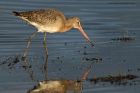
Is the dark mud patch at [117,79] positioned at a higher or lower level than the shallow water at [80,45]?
lower

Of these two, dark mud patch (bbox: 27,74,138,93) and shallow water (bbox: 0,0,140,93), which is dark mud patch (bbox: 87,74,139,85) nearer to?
dark mud patch (bbox: 27,74,138,93)

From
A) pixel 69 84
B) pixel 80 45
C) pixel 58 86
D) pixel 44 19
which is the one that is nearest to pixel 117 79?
pixel 69 84

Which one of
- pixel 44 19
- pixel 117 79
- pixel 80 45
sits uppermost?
pixel 44 19

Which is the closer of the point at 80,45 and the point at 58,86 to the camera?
the point at 58,86

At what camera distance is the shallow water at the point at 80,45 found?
13.7 meters

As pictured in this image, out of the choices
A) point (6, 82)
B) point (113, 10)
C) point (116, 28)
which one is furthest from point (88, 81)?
point (113, 10)

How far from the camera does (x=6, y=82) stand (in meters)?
13.2

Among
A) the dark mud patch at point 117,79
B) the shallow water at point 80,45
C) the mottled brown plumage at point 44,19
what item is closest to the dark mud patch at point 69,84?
the dark mud patch at point 117,79

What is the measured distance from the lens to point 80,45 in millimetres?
17297

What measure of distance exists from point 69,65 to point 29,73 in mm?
1193

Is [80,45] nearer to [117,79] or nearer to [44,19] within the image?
[44,19]

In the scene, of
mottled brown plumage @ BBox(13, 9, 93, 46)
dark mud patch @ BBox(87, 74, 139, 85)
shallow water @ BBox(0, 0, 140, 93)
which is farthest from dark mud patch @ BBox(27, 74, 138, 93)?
mottled brown plumage @ BBox(13, 9, 93, 46)

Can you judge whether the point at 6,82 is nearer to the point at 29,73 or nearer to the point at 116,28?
the point at 29,73

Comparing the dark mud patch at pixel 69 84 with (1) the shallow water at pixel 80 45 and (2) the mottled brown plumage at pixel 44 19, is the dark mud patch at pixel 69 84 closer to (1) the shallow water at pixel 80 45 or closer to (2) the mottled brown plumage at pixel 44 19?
(1) the shallow water at pixel 80 45
